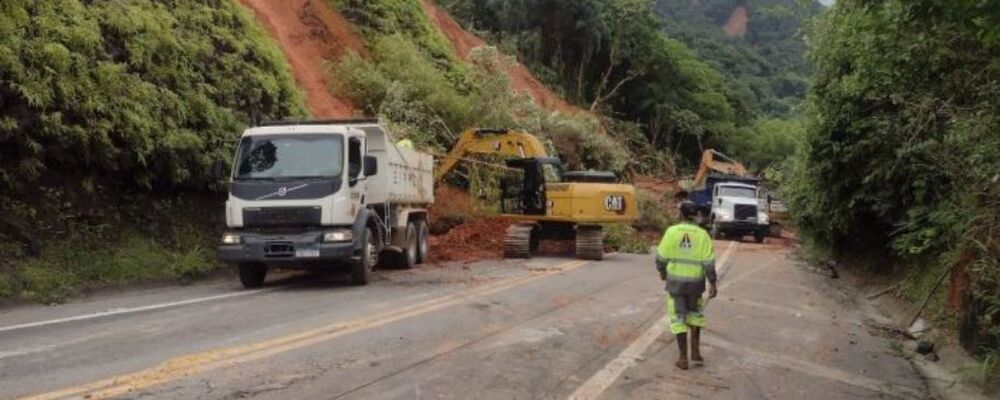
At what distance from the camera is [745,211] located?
35.0 meters

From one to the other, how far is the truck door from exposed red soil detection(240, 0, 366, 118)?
1459 centimetres

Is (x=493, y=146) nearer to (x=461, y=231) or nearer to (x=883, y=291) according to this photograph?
(x=461, y=231)

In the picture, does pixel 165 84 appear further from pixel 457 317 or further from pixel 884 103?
pixel 884 103

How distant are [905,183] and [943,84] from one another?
12.6 ft

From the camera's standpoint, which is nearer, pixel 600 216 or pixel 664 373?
pixel 664 373

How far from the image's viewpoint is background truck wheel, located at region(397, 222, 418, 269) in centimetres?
1738

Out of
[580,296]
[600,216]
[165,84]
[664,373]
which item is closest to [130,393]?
[664,373]

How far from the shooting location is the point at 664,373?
8070 millimetres

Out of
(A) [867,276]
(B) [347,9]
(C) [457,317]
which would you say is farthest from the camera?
(B) [347,9]

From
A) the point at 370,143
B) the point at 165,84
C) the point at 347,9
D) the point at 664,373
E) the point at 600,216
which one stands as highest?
the point at 347,9

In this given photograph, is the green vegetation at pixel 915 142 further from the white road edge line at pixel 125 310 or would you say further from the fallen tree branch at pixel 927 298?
the white road edge line at pixel 125 310

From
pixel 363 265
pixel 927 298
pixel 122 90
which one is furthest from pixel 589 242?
pixel 122 90

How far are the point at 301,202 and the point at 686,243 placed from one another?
6940mm

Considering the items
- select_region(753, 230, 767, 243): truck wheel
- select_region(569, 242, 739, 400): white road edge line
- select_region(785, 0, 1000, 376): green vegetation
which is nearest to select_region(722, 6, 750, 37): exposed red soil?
select_region(753, 230, 767, 243): truck wheel
